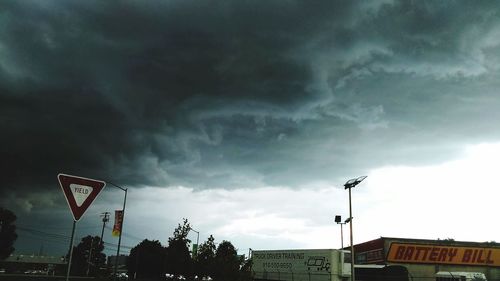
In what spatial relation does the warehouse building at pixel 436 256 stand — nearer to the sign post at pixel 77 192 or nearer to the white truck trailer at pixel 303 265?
the white truck trailer at pixel 303 265

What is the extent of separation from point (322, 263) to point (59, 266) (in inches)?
5896

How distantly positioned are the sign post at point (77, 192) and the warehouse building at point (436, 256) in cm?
4205

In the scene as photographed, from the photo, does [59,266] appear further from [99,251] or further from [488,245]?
[488,245]

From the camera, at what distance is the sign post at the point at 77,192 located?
684 centimetres

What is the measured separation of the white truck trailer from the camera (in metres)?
39.3

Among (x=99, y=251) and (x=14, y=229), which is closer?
(x=14, y=229)

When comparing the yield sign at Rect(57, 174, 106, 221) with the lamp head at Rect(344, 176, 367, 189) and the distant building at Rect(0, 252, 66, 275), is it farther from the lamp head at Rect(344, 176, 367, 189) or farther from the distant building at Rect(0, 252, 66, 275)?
the distant building at Rect(0, 252, 66, 275)

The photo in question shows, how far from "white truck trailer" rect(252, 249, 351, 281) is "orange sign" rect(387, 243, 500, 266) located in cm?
701

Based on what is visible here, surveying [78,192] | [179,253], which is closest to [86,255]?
[179,253]

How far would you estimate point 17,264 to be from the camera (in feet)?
454

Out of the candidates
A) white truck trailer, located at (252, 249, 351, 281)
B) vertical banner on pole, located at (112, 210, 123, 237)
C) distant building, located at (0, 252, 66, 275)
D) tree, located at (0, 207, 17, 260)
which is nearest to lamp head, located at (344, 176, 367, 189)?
white truck trailer, located at (252, 249, 351, 281)

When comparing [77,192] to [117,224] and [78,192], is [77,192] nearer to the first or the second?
[78,192]

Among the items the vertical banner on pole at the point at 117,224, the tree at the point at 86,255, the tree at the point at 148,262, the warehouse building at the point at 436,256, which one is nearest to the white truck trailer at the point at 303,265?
the warehouse building at the point at 436,256

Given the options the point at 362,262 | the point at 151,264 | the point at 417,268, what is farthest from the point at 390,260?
the point at 151,264
